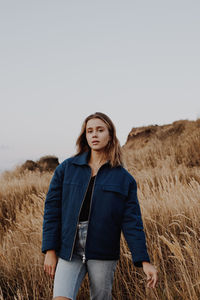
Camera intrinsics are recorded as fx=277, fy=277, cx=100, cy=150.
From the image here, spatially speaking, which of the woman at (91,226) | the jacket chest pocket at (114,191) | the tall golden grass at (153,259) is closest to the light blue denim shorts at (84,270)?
the woman at (91,226)

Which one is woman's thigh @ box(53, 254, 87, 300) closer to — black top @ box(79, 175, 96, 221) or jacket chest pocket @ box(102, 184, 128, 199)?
black top @ box(79, 175, 96, 221)

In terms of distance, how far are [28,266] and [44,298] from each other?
1.34 feet

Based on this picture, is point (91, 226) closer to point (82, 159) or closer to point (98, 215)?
point (98, 215)

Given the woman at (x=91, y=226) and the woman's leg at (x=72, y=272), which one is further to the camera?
the woman at (x=91, y=226)

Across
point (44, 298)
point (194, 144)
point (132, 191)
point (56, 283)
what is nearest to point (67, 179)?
point (132, 191)

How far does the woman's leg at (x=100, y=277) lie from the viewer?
1976 millimetres

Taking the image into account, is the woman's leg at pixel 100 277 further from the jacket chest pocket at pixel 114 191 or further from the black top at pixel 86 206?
the jacket chest pocket at pixel 114 191

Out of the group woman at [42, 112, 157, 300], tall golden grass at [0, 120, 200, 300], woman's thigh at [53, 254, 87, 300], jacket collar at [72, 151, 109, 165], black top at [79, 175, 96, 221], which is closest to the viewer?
woman's thigh at [53, 254, 87, 300]

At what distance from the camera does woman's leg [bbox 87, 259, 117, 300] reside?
6.48 ft

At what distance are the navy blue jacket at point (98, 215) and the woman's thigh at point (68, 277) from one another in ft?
0.21

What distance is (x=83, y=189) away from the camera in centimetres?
208

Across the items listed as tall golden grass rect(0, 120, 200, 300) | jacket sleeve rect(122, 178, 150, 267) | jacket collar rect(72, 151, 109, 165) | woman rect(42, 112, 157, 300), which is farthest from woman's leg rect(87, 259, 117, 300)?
jacket collar rect(72, 151, 109, 165)

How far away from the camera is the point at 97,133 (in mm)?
2258

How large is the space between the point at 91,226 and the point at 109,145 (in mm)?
722
